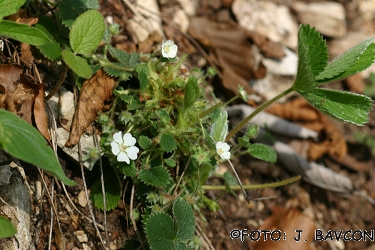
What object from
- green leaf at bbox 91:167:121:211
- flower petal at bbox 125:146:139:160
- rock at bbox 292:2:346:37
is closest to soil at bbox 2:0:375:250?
green leaf at bbox 91:167:121:211

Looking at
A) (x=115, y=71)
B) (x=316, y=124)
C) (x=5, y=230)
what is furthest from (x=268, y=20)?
(x=5, y=230)

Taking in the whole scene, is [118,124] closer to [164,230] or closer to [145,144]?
[145,144]

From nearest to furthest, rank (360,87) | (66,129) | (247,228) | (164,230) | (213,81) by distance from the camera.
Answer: (164,230) < (66,129) < (247,228) < (213,81) < (360,87)

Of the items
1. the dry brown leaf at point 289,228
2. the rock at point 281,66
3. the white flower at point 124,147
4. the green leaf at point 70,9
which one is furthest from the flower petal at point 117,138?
the rock at point 281,66

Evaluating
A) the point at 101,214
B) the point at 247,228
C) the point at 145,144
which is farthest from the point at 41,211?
the point at 247,228

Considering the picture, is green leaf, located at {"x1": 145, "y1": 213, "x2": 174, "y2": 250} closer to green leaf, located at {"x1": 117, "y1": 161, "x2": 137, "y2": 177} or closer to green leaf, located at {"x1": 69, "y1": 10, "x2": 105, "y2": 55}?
green leaf, located at {"x1": 117, "y1": 161, "x2": 137, "y2": 177}

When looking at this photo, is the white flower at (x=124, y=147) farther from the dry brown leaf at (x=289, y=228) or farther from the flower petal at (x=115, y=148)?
the dry brown leaf at (x=289, y=228)
